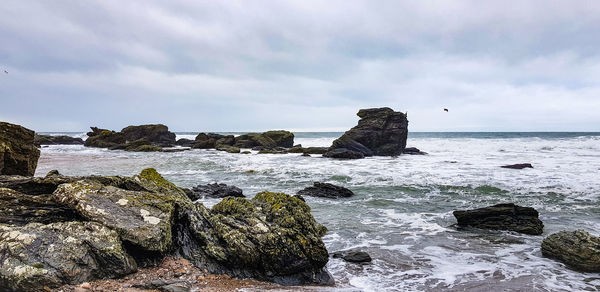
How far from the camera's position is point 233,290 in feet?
15.1

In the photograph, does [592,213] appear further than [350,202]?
No

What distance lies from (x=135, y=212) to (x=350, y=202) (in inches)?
362

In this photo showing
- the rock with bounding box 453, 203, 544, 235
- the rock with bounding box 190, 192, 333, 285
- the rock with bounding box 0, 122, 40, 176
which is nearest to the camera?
the rock with bounding box 190, 192, 333, 285

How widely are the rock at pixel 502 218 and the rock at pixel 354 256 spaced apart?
14.1 ft

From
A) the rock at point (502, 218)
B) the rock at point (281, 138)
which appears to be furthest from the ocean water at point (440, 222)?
the rock at point (281, 138)

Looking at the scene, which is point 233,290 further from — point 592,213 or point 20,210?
point 592,213

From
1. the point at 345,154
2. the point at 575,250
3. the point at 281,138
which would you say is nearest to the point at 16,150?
the point at 575,250

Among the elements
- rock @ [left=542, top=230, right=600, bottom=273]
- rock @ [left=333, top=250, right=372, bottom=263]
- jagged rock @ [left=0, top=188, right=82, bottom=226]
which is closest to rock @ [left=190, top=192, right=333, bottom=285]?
rock @ [left=333, top=250, right=372, bottom=263]

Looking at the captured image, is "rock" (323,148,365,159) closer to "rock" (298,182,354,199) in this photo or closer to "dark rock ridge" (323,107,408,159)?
"dark rock ridge" (323,107,408,159)

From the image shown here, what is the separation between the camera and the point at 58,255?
4004 mm

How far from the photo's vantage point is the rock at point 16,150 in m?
9.94

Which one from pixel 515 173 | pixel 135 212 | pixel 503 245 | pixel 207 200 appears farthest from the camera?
pixel 515 173

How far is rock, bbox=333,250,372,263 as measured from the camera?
22.3ft

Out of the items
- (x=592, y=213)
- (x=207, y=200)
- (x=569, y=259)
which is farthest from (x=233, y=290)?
(x=592, y=213)
